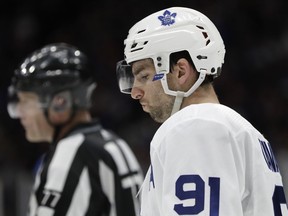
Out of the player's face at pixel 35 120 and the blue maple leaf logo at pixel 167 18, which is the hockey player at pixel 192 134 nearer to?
the blue maple leaf logo at pixel 167 18

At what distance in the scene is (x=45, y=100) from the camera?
4.22m

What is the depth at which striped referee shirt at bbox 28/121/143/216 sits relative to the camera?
3.87 m

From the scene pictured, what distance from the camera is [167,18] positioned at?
273 centimetres

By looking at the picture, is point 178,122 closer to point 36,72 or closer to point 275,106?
point 36,72

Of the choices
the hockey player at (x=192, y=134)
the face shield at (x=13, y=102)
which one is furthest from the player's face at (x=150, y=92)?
the face shield at (x=13, y=102)

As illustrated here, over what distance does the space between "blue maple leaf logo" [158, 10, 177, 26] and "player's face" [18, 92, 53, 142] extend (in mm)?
1593

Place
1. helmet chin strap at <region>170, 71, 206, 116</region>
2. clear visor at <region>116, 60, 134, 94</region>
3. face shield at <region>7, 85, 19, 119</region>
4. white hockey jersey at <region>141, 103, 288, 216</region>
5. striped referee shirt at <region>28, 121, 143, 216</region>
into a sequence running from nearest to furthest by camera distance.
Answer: white hockey jersey at <region>141, 103, 288, 216</region>, helmet chin strap at <region>170, 71, 206, 116</region>, clear visor at <region>116, 60, 134, 94</region>, striped referee shirt at <region>28, 121, 143, 216</region>, face shield at <region>7, 85, 19, 119</region>

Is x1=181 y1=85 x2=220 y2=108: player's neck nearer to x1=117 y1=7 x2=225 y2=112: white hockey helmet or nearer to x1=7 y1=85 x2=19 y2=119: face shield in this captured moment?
x1=117 y1=7 x2=225 y2=112: white hockey helmet

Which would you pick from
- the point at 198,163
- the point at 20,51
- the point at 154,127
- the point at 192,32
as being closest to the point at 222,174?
the point at 198,163

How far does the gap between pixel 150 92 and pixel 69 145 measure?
1.38 metres

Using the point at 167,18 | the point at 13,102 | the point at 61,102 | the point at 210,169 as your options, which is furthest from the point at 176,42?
the point at 13,102

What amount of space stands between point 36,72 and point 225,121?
6.39ft

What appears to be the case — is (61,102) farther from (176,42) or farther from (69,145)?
(176,42)

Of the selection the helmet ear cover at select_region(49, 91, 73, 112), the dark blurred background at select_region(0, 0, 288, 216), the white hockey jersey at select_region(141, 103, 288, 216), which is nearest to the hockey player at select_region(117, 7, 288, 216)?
the white hockey jersey at select_region(141, 103, 288, 216)
